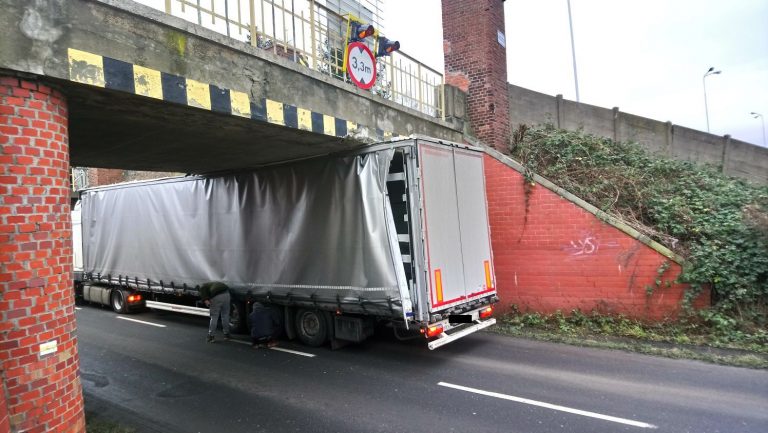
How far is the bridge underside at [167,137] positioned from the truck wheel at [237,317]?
2712 mm

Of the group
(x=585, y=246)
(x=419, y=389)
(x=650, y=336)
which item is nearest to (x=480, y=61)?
(x=585, y=246)

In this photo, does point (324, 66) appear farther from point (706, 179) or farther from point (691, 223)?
point (706, 179)

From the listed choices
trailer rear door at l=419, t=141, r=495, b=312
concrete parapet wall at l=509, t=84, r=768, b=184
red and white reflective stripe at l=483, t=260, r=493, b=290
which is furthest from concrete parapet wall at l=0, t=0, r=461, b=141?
concrete parapet wall at l=509, t=84, r=768, b=184

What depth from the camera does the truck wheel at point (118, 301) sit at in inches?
455

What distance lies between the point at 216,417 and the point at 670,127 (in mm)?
13491

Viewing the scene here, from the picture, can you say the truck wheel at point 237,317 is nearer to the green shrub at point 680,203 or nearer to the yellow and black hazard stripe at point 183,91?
the yellow and black hazard stripe at point 183,91

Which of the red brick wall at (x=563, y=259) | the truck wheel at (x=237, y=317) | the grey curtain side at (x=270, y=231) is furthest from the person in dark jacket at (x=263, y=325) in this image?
the red brick wall at (x=563, y=259)

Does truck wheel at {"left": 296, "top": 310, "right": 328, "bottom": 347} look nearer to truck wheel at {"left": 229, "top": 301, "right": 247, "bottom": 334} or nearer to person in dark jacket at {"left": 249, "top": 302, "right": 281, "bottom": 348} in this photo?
person in dark jacket at {"left": 249, "top": 302, "right": 281, "bottom": 348}

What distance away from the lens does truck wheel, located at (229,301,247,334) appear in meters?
8.93

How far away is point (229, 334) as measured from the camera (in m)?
8.86

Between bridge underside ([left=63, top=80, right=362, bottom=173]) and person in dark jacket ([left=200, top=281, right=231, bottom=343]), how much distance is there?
2245 mm

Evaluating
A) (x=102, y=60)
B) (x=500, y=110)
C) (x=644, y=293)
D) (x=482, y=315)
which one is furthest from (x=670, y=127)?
(x=102, y=60)

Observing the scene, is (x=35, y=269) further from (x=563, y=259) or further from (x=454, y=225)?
(x=563, y=259)

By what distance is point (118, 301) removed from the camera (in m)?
11.8
